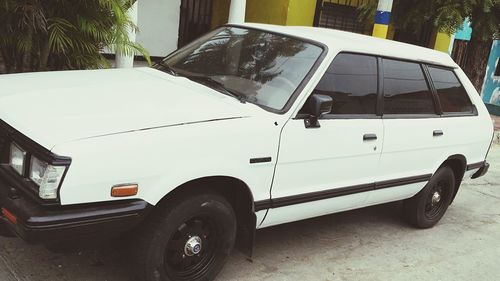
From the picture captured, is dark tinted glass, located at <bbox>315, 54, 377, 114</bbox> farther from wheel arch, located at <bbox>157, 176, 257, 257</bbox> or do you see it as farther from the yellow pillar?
the yellow pillar

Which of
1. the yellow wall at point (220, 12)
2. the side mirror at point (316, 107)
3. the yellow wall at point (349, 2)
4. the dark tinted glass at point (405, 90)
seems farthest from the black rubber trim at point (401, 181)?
the yellow wall at point (349, 2)

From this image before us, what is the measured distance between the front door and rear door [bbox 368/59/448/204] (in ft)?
0.48

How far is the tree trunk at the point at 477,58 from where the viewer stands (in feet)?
35.0

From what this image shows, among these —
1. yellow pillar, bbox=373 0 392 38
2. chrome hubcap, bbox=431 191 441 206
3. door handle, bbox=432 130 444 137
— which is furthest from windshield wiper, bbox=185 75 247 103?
yellow pillar, bbox=373 0 392 38

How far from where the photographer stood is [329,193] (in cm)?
398

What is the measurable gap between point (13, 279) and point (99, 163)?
1202 mm

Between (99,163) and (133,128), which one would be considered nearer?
(99,163)

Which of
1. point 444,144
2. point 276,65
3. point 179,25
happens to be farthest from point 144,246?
point 179,25

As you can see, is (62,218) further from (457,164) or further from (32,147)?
Answer: (457,164)

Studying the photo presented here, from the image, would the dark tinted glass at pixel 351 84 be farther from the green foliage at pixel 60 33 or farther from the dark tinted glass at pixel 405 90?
the green foliage at pixel 60 33

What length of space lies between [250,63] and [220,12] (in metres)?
7.21

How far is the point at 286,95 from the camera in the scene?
372 centimetres

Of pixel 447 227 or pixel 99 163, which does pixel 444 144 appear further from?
pixel 99 163

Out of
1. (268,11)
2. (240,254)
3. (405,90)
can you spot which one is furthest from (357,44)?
(268,11)
